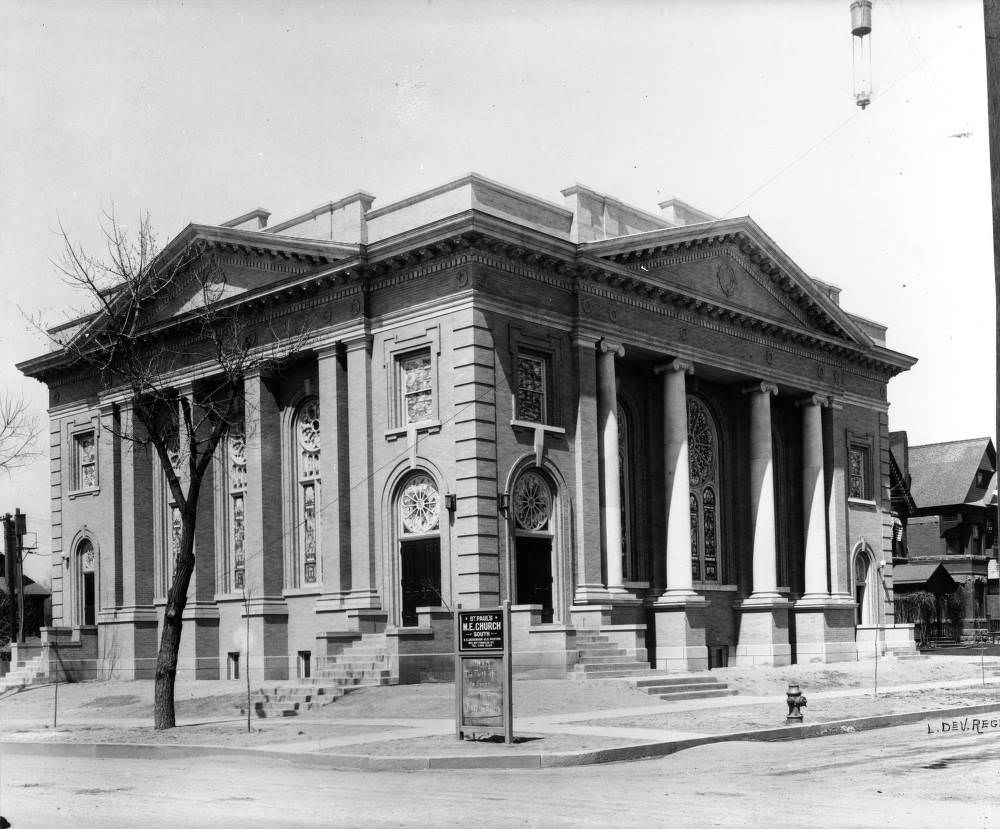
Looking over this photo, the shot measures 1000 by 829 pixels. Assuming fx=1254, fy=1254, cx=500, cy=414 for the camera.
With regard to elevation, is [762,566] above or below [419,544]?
below

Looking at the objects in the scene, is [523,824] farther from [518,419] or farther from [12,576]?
[12,576]

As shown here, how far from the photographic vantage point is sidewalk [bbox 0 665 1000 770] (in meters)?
17.3

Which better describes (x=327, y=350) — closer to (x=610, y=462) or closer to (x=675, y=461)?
(x=610, y=462)

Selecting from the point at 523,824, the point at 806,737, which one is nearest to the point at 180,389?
the point at 806,737

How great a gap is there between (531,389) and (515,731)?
45.1 ft

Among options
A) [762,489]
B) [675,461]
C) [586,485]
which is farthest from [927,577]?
[586,485]

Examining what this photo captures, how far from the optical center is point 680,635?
112ft

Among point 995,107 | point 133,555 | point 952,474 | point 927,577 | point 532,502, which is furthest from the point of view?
point 952,474

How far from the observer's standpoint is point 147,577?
39.5m

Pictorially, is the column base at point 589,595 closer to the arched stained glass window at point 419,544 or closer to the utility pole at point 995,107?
the arched stained glass window at point 419,544

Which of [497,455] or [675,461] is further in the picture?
[675,461]

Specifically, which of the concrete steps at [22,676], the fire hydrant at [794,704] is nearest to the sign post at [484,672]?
the fire hydrant at [794,704]

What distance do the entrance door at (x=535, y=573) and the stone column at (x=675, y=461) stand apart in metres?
5.13

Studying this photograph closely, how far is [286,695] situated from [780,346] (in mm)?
21143
